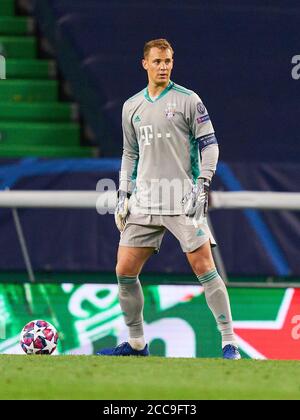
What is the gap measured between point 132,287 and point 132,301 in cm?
11

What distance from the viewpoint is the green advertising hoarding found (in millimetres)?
11312

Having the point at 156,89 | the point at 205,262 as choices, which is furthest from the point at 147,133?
the point at 205,262

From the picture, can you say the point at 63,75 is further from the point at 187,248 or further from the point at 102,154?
the point at 187,248

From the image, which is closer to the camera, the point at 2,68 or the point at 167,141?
the point at 167,141

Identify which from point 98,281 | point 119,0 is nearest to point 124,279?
point 98,281

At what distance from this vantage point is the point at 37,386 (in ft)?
23.7

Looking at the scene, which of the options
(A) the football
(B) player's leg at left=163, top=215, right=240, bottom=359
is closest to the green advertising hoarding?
(A) the football

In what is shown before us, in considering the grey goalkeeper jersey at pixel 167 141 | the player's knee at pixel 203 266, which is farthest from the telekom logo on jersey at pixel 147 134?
the player's knee at pixel 203 266

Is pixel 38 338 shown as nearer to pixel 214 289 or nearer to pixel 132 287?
pixel 132 287

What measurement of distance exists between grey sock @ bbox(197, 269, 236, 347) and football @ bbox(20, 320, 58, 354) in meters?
1.29

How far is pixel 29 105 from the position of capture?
1535 cm

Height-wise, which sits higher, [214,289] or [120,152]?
[120,152]
